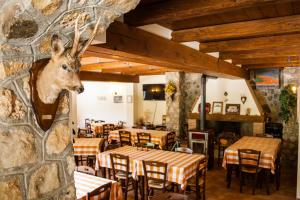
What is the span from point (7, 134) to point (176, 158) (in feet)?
11.0

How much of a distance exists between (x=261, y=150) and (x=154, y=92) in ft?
19.3

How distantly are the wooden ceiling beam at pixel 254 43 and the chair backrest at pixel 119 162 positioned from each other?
219 centimetres

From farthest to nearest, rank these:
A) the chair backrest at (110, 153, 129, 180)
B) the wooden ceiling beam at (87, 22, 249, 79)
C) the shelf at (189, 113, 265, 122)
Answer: the shelf at (189, 113, 265, 122) → the chair backrest at (110, 153, 129, 180) → the wooden ceiling beam at (87, 22, 249, 79)

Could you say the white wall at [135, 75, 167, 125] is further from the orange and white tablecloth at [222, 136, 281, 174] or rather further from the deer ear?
the deer ear

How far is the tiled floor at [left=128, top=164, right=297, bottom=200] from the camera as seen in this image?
4.67 metres

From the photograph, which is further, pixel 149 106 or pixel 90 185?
pixel 149 106

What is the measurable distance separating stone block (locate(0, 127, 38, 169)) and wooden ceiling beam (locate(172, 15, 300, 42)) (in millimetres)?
2435

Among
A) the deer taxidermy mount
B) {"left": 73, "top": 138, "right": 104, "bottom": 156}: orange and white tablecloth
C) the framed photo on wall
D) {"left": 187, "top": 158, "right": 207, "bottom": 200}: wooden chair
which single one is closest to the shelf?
the framed photo on wall

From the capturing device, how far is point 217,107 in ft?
28.0

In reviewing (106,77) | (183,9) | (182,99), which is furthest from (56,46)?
(182,99)

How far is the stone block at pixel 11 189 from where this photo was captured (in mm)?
1211

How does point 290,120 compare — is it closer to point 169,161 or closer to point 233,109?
point 233,109

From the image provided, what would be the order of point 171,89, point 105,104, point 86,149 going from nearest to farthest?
point 86,149
point 171,89
point 105,104

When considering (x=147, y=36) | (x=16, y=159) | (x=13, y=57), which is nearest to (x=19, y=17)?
(x=13, y=57)
